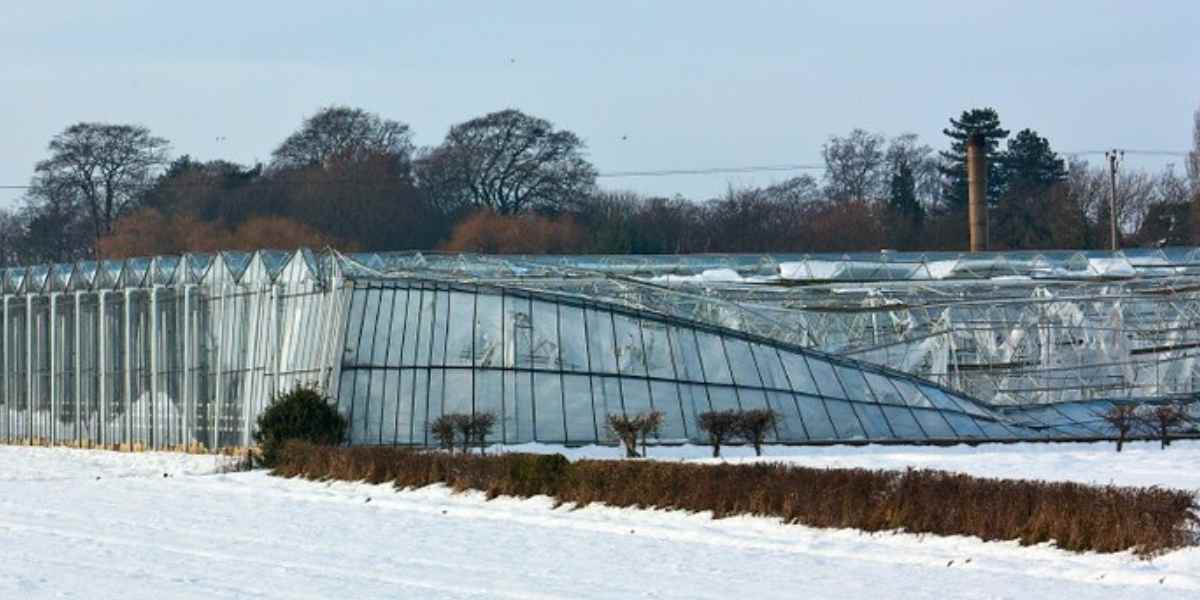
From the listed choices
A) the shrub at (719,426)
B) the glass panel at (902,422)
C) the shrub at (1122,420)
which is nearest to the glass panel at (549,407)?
the shrub at (719,426)

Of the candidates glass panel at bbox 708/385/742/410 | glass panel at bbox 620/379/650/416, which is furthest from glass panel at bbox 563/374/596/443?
glass panel at bbox 708/385/742/410

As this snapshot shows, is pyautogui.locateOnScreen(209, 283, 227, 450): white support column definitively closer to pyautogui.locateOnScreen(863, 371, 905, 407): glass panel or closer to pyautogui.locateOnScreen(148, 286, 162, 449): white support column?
pyautogui.locateOnScreen(148, 286, 162, 449): white support column

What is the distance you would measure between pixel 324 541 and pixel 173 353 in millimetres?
30068

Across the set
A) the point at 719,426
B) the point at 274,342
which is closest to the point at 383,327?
the point at 274,342

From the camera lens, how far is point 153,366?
193ft

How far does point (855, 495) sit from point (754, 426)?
1489 cm

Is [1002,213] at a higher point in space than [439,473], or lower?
higher

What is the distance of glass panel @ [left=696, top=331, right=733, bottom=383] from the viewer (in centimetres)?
5091

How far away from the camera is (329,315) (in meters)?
51.8

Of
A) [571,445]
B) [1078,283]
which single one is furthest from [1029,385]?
[571,445]

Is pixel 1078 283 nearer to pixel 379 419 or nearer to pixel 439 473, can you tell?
pixel 379 419

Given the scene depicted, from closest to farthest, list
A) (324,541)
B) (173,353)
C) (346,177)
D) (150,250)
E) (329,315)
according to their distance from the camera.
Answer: (324,541), (329,315), (173,353), (150,250), (346,177)

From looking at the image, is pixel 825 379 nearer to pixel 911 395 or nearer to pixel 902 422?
pixel 902 422

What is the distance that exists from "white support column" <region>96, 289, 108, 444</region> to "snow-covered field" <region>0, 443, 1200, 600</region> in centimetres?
2150
